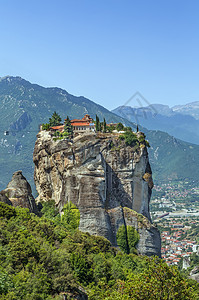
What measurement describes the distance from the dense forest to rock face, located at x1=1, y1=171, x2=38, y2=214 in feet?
25.4

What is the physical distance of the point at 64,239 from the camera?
4281 cm

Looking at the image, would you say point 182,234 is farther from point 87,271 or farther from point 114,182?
point 87,271

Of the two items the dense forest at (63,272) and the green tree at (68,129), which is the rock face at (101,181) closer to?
the green tree at (68,129)

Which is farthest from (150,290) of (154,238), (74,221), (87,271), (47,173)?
(47,173)

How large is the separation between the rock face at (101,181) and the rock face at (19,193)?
527 centimetres

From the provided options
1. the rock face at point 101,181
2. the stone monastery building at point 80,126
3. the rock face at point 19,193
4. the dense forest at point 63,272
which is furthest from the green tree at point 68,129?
the dense forest at point 63,272

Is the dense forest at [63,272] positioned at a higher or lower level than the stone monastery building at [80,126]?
lower

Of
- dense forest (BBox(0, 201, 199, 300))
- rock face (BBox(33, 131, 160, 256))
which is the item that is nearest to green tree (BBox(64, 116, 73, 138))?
rock face (BBox(33, 131, 160, 256))

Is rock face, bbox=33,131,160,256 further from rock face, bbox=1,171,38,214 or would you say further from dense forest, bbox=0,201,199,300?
dense forest, bbox=0,201,199,300

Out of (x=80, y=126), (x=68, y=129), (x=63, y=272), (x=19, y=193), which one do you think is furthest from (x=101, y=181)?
(x=63, y=272)

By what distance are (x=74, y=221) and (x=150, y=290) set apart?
1308 inches

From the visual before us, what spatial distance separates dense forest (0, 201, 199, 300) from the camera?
24.0 meters

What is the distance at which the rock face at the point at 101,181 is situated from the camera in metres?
→ 56.8

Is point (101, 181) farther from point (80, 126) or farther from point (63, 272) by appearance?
point (63, 272)
